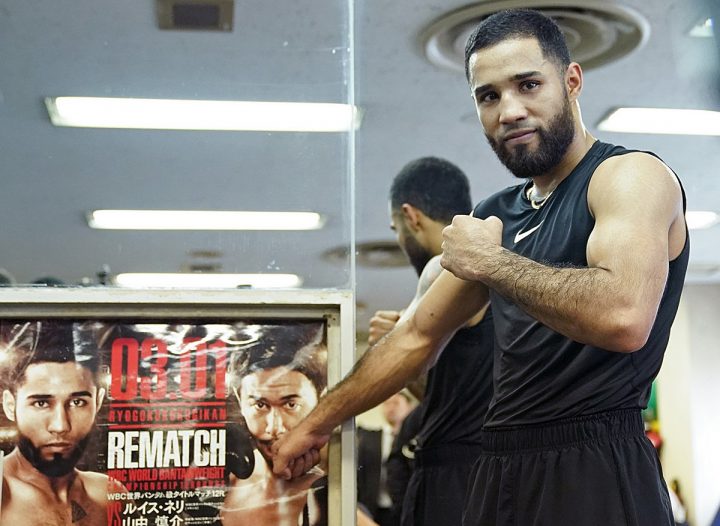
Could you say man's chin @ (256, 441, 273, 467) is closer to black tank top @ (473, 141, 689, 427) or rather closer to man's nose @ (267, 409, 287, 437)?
man's nose @ (267, 409, 287, 437)

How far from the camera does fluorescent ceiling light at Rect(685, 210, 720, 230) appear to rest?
554 cm

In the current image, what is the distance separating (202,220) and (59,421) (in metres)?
0.46

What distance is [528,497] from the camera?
50.8 inches

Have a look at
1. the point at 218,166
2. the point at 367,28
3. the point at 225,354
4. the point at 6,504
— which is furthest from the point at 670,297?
the point at 367,28

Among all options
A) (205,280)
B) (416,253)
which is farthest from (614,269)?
(416,253)

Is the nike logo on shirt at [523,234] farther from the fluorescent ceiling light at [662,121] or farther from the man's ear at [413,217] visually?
the fluorescent ceiling light at [662,121]

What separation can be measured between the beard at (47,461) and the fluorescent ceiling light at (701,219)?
4.97m

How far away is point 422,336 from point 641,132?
10.9ft

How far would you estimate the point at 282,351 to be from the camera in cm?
144

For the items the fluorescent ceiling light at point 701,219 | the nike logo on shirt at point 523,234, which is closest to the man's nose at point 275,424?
the nike logo on shirt at point 523,234

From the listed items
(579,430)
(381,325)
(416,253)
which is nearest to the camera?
(579,430)

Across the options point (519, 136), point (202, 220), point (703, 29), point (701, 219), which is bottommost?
point (202, 220)

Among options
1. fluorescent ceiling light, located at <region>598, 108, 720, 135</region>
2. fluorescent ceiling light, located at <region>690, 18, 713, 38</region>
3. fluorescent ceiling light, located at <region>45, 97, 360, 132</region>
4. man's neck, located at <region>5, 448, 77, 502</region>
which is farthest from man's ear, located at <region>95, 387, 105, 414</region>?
fluorescent ceiling light, located at <region>598, 108, 720, 135</region>

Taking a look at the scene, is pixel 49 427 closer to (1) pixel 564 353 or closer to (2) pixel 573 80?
(1) pixel 564 353
